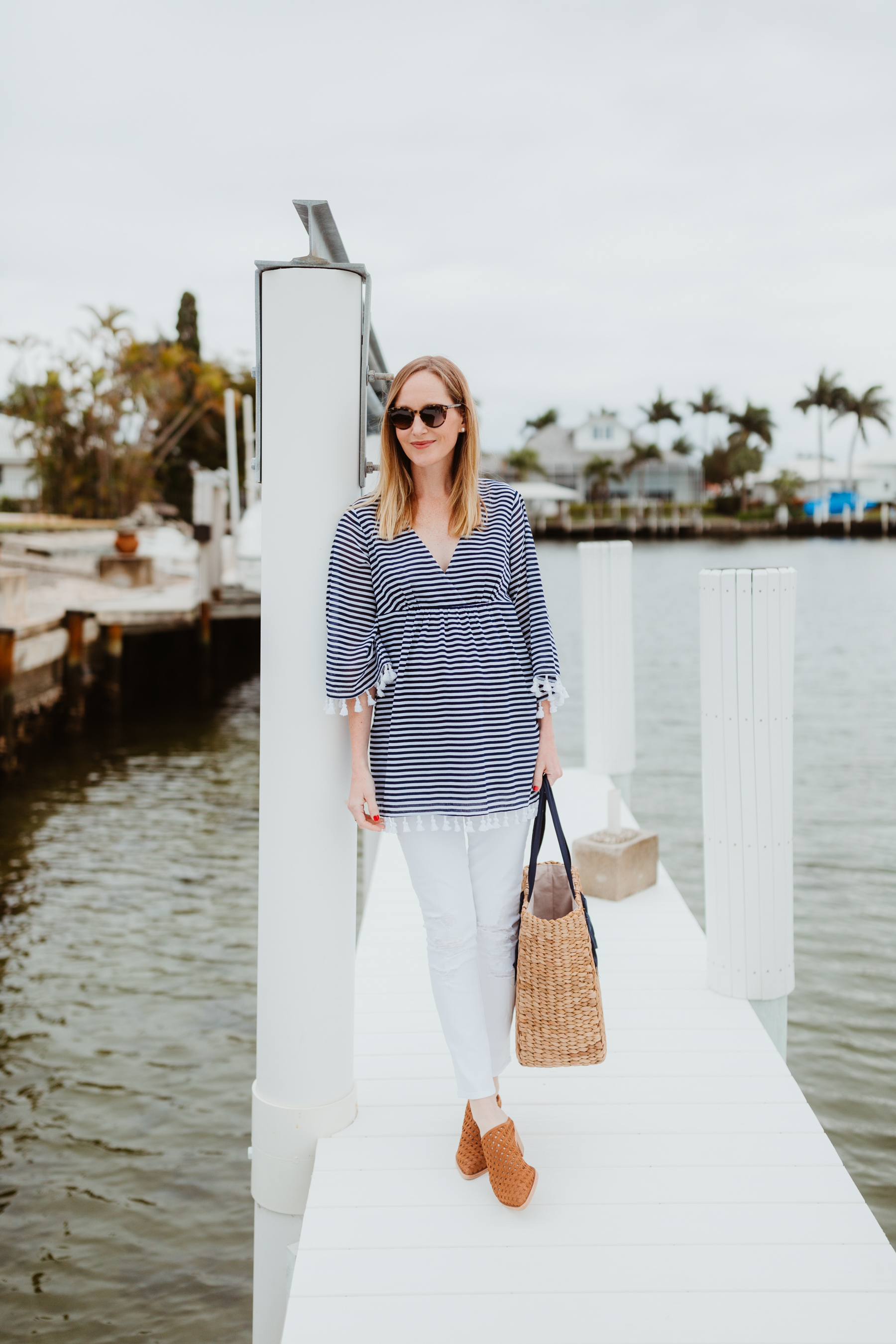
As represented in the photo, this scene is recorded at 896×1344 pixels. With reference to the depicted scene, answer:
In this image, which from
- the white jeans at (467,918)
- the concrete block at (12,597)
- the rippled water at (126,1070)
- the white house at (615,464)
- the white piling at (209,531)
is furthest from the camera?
the white house at (615,464)

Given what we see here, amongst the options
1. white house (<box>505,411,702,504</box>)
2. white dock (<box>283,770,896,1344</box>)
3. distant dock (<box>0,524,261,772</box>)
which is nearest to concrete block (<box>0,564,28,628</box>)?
distant dock (<box>0,524,261,772</box>)

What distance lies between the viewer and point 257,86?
10.7 metres

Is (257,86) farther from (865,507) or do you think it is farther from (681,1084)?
(865,507)

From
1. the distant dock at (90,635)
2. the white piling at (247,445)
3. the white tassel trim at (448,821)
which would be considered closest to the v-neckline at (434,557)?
the white tassel trim at (448,821)

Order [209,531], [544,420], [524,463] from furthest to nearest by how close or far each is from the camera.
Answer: [544,420] → [524,463] → [209,531]

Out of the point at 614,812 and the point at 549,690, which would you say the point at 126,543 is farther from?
the point at 549,690

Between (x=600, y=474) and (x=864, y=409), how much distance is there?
66.5ft

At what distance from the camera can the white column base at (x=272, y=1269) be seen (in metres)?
2.30

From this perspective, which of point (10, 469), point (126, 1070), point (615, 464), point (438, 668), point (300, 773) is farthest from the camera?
point (615, 464)

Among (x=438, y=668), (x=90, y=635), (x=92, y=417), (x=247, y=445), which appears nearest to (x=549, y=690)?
(x=438, y=668)

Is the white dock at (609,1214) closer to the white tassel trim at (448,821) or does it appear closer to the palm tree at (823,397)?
the white tassel trim at (448,821)

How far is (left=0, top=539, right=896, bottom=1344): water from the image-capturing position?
3459 millimetres

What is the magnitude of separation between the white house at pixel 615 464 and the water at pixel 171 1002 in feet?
208

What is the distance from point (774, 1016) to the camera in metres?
3.07
